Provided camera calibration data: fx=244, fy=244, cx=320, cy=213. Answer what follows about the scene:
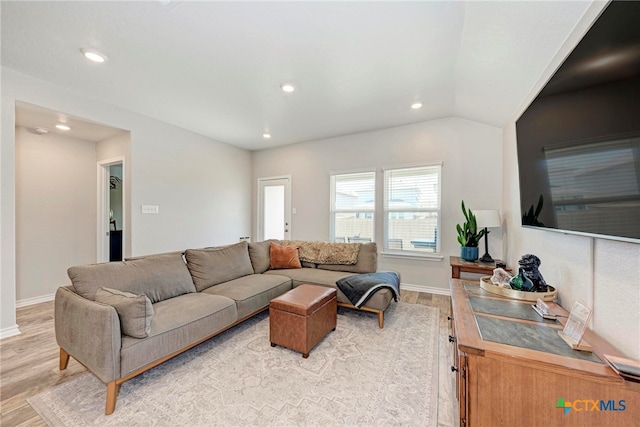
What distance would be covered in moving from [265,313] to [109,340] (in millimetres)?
1697

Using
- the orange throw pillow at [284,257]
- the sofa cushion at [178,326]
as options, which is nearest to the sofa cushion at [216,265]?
the sofa cushion at [178,326]

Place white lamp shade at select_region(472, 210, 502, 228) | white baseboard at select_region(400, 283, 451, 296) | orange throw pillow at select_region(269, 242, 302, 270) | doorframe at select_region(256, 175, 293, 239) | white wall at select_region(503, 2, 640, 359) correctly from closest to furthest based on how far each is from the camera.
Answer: white wall at select_region(503, 2, 640, 359)
white lamp shade at select_region(472, 210, 502, 228)
orange throw pillow at select_region(269, 242, 302, 270)
white baseboard at select_region(400, 283, 451, 296)
doorframe at select_region(256, 175, 293, 239)

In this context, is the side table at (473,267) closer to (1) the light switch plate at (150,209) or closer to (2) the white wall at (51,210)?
(1) the light switch plate at (150,209)

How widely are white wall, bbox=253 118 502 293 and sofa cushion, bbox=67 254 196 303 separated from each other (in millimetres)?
2732

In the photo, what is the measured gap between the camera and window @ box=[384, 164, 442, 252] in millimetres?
3803

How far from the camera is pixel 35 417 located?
1446 millimetres

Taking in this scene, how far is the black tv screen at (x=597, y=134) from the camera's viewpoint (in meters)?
0.85

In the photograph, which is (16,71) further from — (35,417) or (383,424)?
(383,424)

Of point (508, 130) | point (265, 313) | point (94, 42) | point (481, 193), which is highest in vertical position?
point (94, 42)

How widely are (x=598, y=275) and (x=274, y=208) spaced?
481 cm

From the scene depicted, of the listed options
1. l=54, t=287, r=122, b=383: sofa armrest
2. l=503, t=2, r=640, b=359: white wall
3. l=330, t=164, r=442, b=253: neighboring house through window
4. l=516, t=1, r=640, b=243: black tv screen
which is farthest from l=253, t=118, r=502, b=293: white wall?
l=54, t=287, r=122, b=383: sofa armrest

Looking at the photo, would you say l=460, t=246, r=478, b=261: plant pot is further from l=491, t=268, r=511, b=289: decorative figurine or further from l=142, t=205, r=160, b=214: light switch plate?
l=142, t=205, r=160, b=214: light switch plate

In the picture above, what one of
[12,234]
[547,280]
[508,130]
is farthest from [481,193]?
[12,234]

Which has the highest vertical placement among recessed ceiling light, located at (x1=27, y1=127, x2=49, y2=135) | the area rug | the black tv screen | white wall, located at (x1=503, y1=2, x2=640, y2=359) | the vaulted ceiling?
the vaulted ceiling
